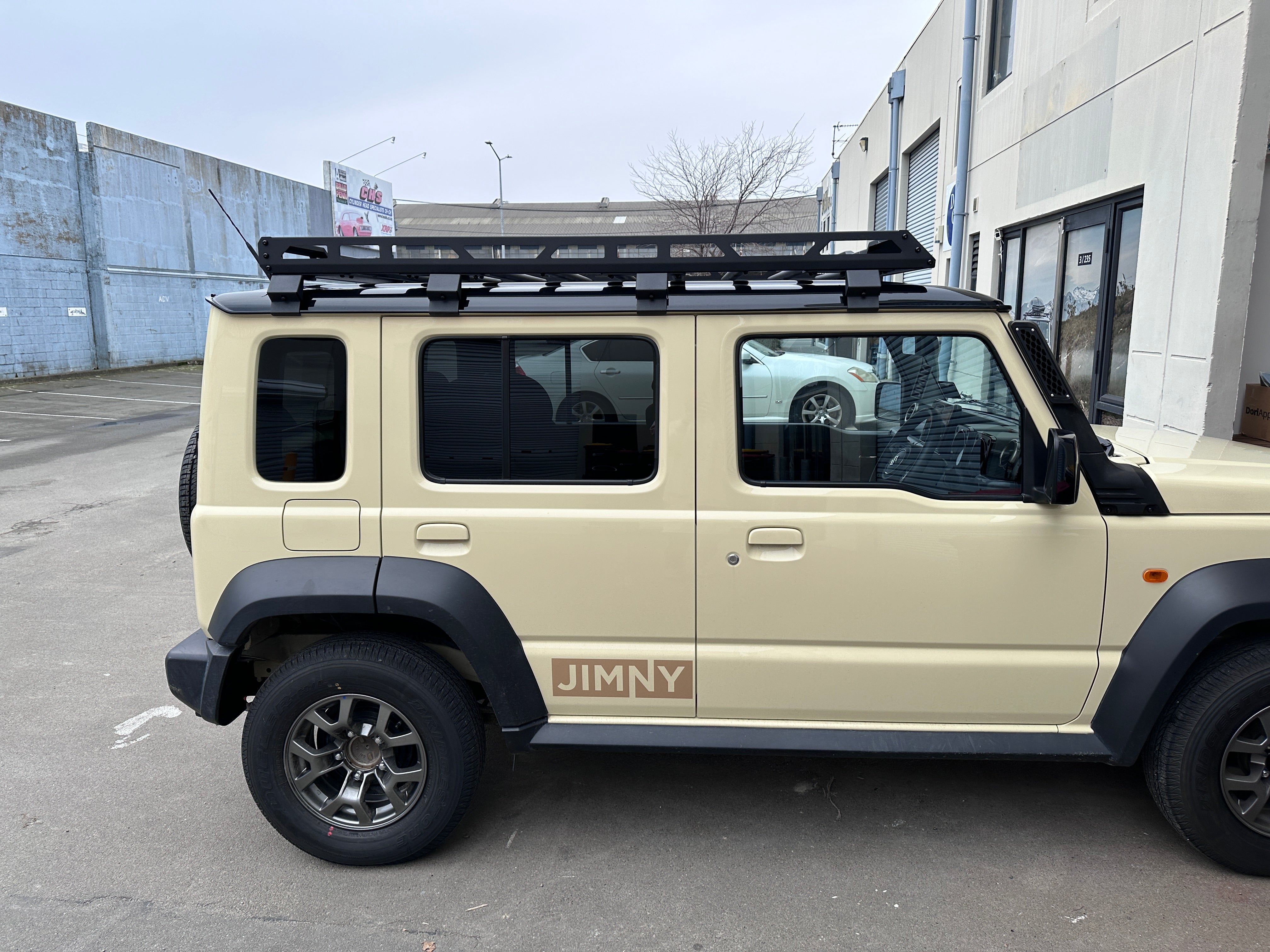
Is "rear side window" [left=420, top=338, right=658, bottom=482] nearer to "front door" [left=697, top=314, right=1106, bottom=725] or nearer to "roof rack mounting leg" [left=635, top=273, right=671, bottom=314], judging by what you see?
"roof rack mounting leg" [left=635, top=273, right=671, bottom=314]

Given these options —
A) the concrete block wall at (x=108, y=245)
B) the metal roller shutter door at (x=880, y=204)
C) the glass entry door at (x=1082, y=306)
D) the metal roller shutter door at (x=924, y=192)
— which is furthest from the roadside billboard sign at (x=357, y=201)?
the glass entry door at (x=1082, y=306)

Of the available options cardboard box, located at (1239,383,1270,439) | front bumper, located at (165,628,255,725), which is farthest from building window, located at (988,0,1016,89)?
front bumper, located at (165,628,255,725)

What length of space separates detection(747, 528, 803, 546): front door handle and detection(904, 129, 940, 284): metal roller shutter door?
1281cm

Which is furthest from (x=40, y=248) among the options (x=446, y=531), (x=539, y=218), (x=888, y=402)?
(x=539, y=218)

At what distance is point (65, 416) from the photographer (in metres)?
16.5

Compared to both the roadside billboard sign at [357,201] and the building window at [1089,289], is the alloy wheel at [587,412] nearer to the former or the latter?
the building window at [1089,289]

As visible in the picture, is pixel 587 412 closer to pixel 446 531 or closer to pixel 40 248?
pixel 446 531

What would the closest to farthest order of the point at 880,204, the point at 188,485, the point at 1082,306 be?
1. the point at 188,485
2. the point at 1082,306
3. the point at 880,204

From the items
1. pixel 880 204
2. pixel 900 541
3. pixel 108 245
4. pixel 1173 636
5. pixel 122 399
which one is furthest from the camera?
pixel 108 245

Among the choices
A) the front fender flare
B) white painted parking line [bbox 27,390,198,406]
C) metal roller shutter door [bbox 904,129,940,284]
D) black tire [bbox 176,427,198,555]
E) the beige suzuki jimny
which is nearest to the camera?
the front fender flare

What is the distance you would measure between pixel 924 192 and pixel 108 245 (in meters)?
19.8

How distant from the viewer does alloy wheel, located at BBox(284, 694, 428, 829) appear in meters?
3.10

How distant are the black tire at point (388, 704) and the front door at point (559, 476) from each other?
0.33 metres

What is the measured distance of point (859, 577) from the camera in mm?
2965
